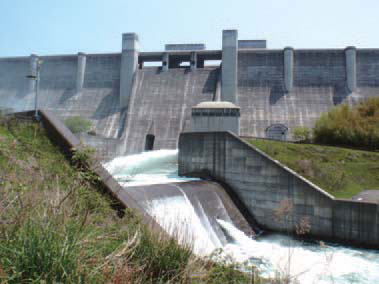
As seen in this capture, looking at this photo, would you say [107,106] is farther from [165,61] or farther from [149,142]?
[165,61]

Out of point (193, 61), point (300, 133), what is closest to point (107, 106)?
point (193, 61)

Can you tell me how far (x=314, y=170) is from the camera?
14.6 metres

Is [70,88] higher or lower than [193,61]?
lower

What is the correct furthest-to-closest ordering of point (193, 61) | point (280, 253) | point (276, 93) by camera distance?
1. point (193, 61)
2. point (276, 93)
3. point (280, 253)

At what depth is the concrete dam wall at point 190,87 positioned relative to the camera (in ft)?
110

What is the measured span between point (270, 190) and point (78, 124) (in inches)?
974

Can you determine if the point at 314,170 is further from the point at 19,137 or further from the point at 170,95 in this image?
the point at 170,95

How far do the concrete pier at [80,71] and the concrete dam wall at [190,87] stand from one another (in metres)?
0.11

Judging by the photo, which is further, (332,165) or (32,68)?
(32,68)

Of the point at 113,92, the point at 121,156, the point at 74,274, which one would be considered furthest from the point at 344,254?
the point at 113,92

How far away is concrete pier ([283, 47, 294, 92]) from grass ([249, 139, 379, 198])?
61.8 feet

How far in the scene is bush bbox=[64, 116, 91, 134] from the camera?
33.1m

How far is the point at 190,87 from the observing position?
121ft

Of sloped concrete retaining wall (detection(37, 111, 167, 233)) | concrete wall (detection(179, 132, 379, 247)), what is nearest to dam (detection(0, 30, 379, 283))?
concrete wall (detection(179, 132, 379, 247))
